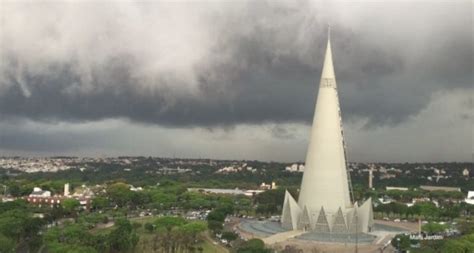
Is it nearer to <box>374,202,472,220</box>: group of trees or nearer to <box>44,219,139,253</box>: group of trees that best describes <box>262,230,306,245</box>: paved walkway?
<box>44,219,139,253</box>: group of trees

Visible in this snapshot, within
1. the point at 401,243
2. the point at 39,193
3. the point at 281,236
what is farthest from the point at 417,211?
the point at 39,193

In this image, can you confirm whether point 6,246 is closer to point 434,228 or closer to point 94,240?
point 94,240

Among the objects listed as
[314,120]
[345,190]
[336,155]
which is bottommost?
[345,190]

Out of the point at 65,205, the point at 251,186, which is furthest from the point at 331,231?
the point at 251,186

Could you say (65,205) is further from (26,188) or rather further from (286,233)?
(286,233)

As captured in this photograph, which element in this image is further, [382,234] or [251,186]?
[251,186]

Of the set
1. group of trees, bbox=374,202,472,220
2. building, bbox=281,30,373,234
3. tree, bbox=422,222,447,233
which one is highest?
building, bbox=281,30,373,234

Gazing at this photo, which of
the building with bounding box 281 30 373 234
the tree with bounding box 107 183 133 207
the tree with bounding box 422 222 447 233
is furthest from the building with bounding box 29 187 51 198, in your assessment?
the tree with bounding box 422 222 447 233
